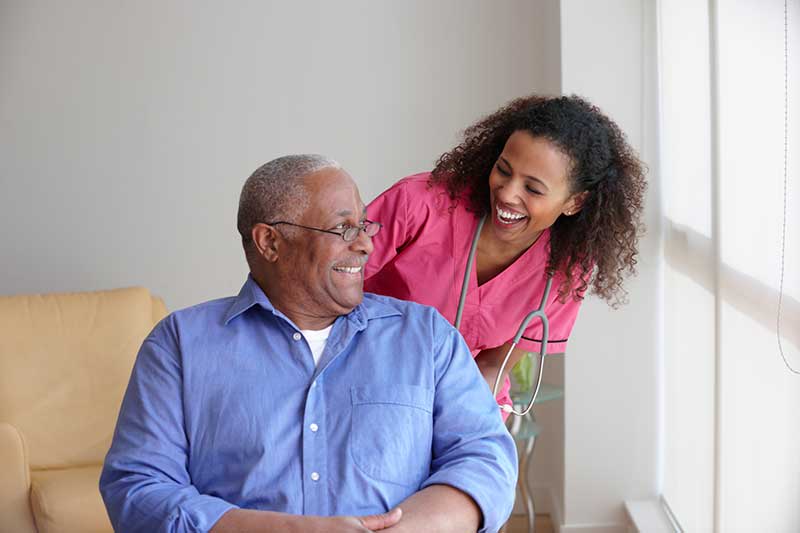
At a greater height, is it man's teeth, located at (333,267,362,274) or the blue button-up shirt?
man's teeth, located at (333,267,362,274)

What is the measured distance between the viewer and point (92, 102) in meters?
3.63

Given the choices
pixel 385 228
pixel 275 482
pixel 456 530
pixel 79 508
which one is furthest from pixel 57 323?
pixel 456 530

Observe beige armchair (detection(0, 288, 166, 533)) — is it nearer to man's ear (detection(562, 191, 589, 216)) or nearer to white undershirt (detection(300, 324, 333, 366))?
white undershirt (detection(300, 324, 333, 366))

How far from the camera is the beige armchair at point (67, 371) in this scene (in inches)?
123

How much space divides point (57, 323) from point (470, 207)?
173cm

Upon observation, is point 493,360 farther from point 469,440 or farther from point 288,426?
point 288,426

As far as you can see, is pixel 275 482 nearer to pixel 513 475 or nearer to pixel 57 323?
pixel 513 475

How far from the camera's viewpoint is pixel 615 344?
3275 mm

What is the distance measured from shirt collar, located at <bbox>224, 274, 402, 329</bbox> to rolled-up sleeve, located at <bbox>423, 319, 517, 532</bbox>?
12 cm

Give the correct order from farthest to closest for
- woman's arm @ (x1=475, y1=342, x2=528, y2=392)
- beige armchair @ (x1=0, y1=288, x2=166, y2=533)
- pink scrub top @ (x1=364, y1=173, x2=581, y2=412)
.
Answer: beige armchair @ (x1=0, y1=288, x2=166, y2=533) → woman's arm @ (x1=475, y1=342, x2=528, y2=392) → pink scrub top @ (x1=364, y1=173, x2=581, y2=412)

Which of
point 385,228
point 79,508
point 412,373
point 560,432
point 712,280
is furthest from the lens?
point 560,432

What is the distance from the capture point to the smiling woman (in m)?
1.95

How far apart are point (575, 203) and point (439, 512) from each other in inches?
29.1

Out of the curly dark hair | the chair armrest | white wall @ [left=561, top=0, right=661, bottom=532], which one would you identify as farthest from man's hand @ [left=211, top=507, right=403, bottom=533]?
white wall @ [left=561, top=0, right=661, bottom=532]
